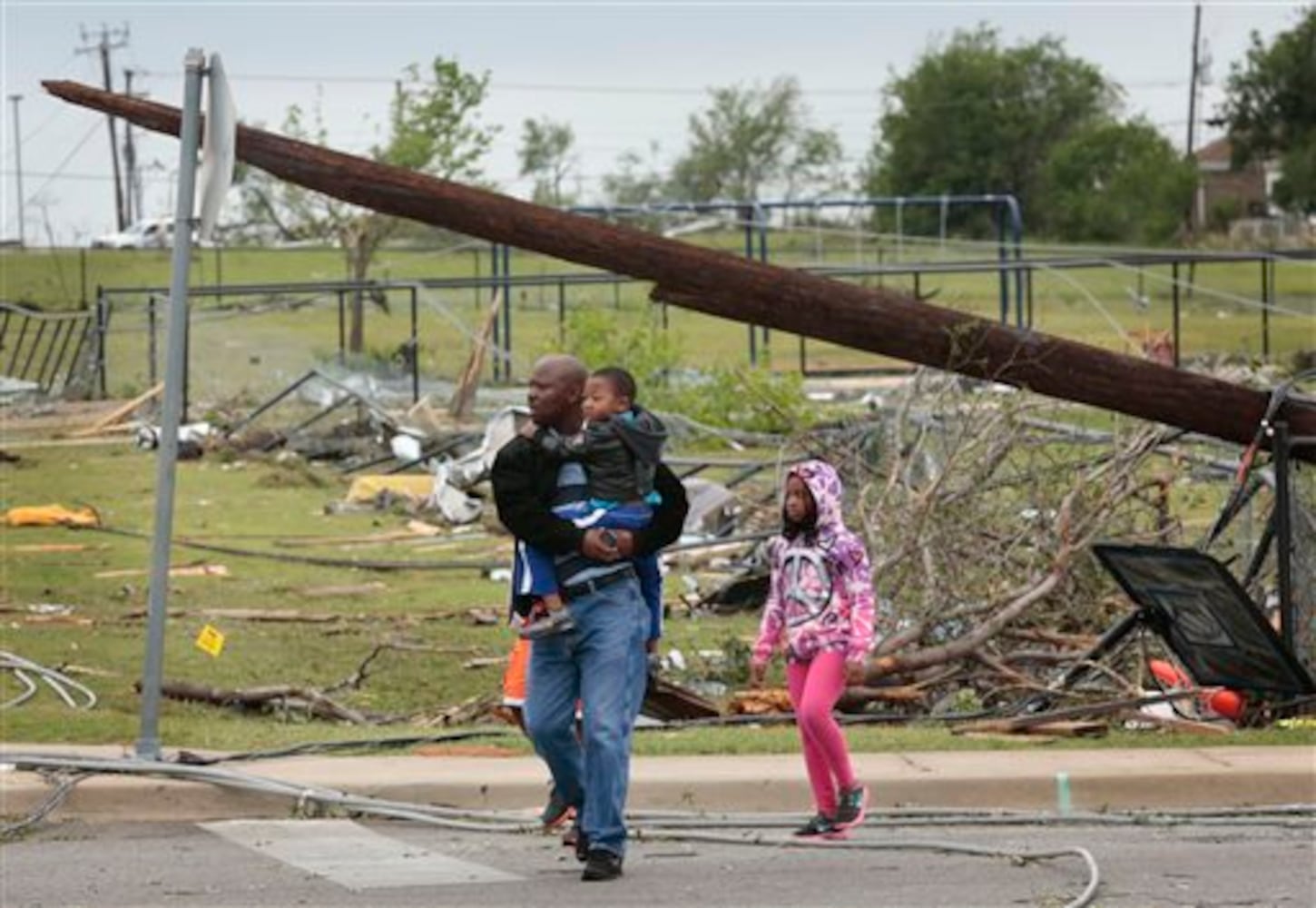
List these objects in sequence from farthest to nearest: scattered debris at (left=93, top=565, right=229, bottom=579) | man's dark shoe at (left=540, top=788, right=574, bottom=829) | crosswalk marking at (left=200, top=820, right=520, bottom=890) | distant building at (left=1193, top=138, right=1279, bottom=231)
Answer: distant building at (left=1193, top=138, right=1279, bottom=231)
scattered debris at (left=93, top=565, right=229, bottom=579)
man's dark shoe at (left=540, top=788, right=574, bottom=829)
crosswalk marking at (left=200, top=820, right=520, bottom=890)

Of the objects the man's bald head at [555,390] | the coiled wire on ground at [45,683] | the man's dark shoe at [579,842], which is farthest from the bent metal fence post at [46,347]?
the man's bald head at [555,390]

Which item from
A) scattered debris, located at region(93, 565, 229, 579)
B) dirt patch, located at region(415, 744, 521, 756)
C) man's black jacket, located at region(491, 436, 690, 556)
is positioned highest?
man's black jacket, located at region(491, 436, 690, 556)

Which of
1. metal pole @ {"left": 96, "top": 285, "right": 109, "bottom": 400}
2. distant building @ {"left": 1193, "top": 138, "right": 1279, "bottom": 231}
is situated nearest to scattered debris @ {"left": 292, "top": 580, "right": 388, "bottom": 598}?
metal pole @ {"left": 96, "top": 285, "right": 109, "bottom": 400}

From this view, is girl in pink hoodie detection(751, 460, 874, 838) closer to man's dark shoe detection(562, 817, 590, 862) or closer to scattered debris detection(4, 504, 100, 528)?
man's dark shoe detection(562, 817, 590, 862)

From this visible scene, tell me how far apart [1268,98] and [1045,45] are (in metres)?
12.2

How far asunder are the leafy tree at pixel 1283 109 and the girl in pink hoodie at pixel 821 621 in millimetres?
69712

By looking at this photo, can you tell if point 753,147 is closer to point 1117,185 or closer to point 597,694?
point 1117,185

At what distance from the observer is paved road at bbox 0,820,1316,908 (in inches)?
352

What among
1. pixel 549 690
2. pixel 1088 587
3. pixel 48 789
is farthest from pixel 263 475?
pixel 549 690

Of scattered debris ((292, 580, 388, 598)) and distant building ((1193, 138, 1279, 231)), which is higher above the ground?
distant building ((1193, 138, 1279, 231))

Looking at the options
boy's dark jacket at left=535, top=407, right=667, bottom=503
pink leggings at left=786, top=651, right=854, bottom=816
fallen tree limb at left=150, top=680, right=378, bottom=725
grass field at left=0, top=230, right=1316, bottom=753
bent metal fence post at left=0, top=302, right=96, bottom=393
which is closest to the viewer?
boy's dark jacket at left=535, top=407, right=667, bottom=503

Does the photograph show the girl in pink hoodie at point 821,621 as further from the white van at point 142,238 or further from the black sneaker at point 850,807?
the white van at point 142,238

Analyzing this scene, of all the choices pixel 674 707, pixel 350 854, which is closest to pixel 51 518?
pixel 674 707

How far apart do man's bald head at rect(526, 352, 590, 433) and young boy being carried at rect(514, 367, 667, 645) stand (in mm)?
44
